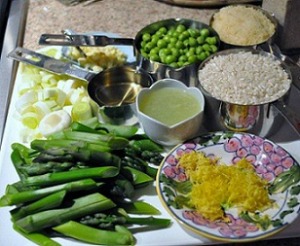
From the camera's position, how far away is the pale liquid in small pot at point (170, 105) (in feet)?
3.91

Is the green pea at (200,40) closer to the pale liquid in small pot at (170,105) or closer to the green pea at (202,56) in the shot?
the green pea at (202,56)

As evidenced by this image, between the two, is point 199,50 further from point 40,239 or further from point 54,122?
point 40,239

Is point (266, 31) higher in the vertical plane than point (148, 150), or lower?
higher

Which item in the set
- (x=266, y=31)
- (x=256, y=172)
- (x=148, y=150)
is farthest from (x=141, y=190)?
(x=266, y=31)

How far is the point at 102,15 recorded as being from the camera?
5.66 ft

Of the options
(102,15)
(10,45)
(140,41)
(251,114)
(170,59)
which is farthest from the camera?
(102,15)

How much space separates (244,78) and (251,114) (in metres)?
0.10

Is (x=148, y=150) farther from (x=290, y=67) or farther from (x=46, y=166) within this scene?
(x=290, y=67)

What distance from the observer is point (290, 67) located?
4.39 ft

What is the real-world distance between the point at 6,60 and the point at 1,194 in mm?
494

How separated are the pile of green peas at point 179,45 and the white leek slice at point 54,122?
27 centimetres

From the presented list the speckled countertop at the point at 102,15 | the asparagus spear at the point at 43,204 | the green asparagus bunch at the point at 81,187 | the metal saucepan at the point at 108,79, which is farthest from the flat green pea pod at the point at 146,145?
the speckled countertop at the point at 102,15

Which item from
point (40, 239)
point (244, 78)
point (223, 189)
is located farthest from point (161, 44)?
point (40, 239)

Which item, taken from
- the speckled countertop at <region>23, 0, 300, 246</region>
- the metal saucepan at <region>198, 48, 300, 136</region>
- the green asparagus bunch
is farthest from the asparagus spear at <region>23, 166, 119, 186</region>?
the speckled countertop at <region>23, 0, 300, 246</region>
